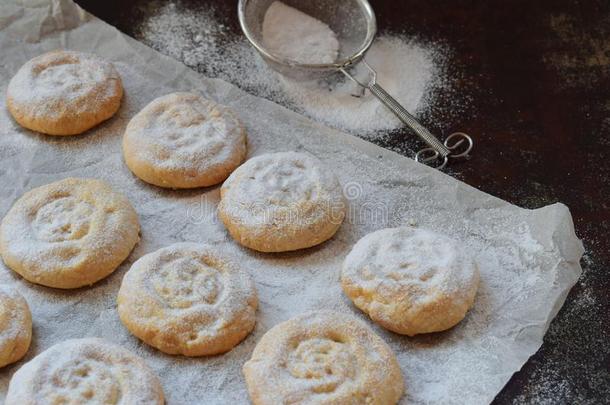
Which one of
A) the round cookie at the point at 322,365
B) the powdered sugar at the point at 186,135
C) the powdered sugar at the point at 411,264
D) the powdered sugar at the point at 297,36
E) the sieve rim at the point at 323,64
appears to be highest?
the sieve rim at the point at 323,64

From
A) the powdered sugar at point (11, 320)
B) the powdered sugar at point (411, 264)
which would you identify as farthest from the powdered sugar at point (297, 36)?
the powdered sugar at point (11, 320)

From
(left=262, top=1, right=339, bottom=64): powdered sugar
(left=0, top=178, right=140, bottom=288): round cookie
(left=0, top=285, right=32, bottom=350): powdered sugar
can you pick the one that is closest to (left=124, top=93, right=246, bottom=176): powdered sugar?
(left=0, top=178, right=140, bottom=288): round cookie

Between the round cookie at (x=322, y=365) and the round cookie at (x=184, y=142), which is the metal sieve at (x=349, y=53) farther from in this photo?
the round cookie at (x=322, y=365)

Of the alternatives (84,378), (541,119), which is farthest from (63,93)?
(541,119)

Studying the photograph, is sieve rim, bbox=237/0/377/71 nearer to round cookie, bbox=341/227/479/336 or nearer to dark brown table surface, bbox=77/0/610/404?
dark brown table surface, bbox=77/0/610/404

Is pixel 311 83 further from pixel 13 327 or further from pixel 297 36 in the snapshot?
pixel 13 327
